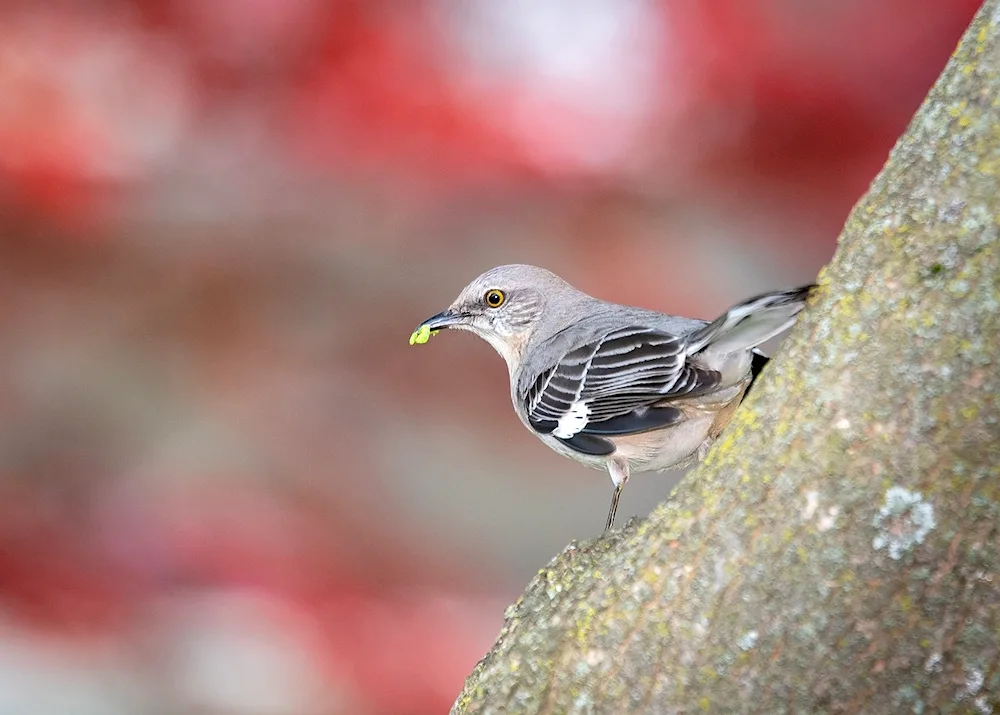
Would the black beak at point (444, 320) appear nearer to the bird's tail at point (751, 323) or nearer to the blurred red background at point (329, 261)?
the bird's tail at point (751, 323)

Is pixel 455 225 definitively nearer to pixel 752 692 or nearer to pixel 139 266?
pixel 139 266

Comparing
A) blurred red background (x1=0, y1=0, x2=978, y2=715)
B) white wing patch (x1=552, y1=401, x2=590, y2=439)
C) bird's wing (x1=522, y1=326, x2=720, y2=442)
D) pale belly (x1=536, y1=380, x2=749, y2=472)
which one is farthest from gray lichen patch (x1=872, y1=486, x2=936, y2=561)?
blurred red background (x1=0, y1=0, x2=978, y2=715)

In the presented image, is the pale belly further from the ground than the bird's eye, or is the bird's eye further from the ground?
the bird's eye

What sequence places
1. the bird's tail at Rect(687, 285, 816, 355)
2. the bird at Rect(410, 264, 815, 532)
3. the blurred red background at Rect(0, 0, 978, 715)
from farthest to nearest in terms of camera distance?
the blurred red background at Rect(0, 0, 978, 715)
the bird at Rect(410, 264, 815, 532)
the bird's tail at Rect(687, 285, 816, 355)

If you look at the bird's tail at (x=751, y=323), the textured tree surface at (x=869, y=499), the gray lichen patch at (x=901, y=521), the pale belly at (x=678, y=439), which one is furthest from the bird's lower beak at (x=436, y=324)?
the gray lichen patch at (x=901, y=521)

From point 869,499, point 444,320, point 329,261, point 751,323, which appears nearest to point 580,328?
point 444,320

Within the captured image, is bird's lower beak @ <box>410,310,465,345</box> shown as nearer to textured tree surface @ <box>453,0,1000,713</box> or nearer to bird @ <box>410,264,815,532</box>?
bird @ <box>410,264,815,532</box>

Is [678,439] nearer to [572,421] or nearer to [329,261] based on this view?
[572,421]
